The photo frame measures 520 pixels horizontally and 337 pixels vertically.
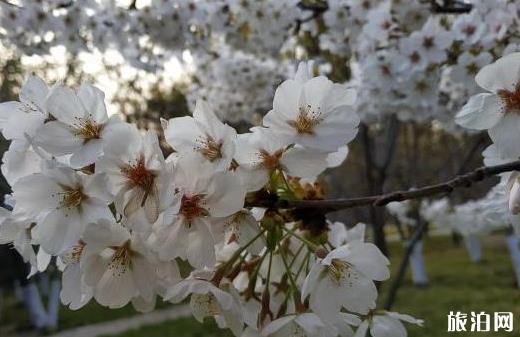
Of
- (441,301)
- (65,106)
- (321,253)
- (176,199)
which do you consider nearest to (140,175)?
(176,199)

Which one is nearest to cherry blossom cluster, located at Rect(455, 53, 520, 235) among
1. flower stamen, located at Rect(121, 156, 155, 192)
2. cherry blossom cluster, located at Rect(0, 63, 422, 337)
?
cherry blossom cluster, located at Rect(0, 63, 422, 337)

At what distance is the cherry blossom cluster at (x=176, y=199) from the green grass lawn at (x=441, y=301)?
4524 millimetres

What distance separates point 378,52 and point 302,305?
7.60ft

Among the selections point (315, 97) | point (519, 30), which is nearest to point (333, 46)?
point (519, 30)

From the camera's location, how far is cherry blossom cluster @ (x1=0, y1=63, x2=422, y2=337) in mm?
986

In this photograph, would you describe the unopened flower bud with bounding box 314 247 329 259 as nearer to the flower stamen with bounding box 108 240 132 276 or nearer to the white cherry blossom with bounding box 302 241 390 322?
the white cherry blossom with bounding box 302 241 390 322

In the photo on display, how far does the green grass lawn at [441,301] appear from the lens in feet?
27.0

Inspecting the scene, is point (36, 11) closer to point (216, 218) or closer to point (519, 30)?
point (519, 30)

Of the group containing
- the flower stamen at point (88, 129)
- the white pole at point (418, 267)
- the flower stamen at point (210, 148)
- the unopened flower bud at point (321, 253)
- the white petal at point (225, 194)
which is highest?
the flower stamen at point (88, 129)

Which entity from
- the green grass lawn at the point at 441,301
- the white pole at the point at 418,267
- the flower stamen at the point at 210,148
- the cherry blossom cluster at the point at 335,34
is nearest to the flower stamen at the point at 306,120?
the flower stamen at the point at 210,148

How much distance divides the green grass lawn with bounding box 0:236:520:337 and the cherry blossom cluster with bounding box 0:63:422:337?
4524 millimetres

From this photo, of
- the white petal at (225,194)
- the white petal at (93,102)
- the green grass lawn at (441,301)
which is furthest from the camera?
the green grass lawn at (441,301)

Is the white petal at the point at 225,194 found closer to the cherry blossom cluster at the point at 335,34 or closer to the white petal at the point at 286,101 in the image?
the white petal at the point at 286,101

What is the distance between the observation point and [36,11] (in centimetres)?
345
